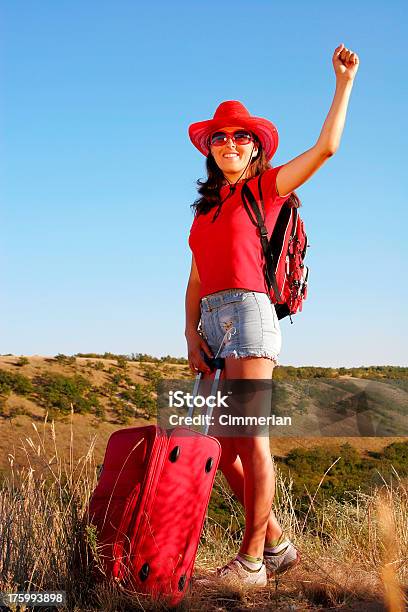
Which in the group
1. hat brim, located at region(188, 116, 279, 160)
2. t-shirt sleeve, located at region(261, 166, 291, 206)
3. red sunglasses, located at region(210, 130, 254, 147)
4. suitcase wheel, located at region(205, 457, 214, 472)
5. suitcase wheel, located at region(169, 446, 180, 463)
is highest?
hat brim, located at region(188, 116, 279, 160)

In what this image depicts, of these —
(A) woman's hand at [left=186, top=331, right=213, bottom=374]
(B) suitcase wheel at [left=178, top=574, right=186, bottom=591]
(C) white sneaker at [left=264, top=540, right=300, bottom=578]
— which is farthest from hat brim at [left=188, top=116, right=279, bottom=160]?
(B) suitcase wheel at [left=178, top=574, right=186, bottom=591]

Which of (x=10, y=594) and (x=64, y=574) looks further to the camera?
(x=64, y=574)

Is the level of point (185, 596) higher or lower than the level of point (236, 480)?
lower

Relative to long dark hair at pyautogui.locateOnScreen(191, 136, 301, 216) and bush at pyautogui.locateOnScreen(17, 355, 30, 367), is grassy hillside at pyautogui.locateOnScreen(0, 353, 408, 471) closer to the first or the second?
bush at pyautogui.locateOnScreen(17, 355, 30, 367)

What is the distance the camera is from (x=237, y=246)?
3.90 metres

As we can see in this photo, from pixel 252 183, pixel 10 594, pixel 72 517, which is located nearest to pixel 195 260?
pixel 252 183

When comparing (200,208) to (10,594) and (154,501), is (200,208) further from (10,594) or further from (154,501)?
(10,594)

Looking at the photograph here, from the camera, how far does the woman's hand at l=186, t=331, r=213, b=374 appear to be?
4.06m

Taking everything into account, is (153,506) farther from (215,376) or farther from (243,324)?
(243,324)

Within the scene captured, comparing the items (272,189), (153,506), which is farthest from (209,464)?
(272,189)

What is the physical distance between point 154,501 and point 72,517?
469mm

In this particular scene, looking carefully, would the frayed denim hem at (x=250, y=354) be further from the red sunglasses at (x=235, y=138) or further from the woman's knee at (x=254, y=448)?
the red sunglasses at (x=235, y=138)

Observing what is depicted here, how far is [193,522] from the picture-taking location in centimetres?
354

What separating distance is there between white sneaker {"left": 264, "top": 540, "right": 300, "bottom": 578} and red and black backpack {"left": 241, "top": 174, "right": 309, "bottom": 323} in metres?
1.22
